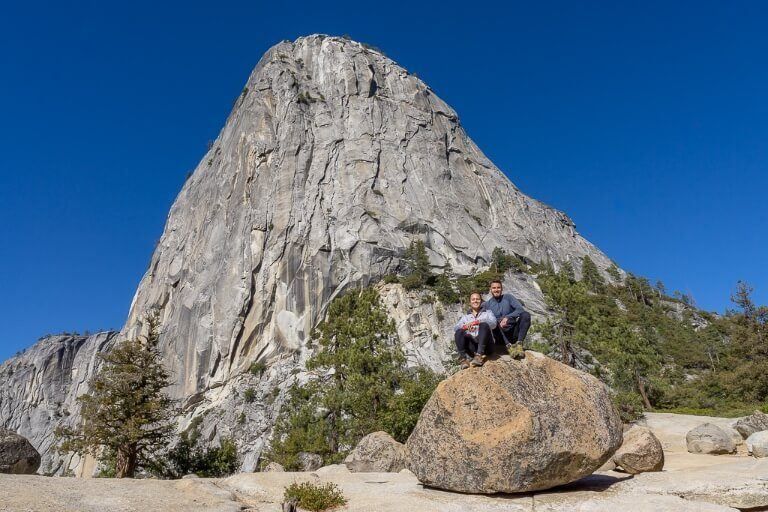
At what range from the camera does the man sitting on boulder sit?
10383mm

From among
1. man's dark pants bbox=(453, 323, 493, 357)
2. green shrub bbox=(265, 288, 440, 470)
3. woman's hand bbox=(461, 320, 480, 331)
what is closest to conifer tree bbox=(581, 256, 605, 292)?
green shrub bbox=(265, 288, 440, 470)

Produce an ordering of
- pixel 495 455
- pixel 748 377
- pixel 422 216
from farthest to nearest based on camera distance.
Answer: pixel 422 216 → pixel 748 377 → pixel 495 455

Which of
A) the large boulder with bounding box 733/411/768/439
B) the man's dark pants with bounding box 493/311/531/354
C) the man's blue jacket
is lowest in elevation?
the large boulder with bounding box 733/411/768/439

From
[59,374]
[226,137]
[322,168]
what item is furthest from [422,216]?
[59,374]

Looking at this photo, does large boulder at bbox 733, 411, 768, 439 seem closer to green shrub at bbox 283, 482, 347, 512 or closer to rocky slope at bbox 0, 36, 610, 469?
green shrub at bbox 283, 482, 347, 512

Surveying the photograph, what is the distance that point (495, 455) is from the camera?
9695 millimetres

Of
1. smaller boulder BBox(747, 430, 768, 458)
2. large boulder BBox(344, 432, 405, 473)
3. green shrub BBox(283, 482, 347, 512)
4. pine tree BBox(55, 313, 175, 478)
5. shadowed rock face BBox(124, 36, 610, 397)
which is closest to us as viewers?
green shrub BBox(283, 482, 347, 512)

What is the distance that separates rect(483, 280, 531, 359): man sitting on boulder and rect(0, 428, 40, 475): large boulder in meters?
16.5

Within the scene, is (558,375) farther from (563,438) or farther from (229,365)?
(229,365)

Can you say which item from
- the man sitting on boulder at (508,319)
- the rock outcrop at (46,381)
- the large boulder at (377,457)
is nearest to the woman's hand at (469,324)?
the man sitting on boulder at (508,319)

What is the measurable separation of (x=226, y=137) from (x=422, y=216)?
137 feet

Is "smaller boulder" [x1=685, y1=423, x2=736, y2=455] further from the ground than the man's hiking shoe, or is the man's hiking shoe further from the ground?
the man's hiking shoe

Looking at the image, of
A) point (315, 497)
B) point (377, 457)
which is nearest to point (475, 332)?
point (315, 497)

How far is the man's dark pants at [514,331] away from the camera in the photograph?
10.4m
